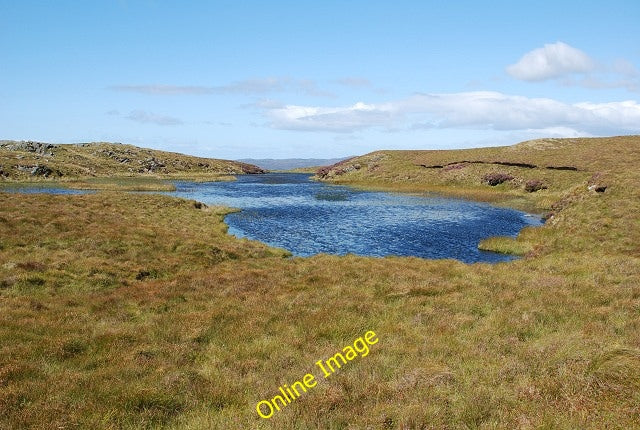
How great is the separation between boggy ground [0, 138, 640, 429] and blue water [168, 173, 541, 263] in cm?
1012

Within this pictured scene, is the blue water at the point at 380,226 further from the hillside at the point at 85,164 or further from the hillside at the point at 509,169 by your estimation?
the hillside at the point at 85,164

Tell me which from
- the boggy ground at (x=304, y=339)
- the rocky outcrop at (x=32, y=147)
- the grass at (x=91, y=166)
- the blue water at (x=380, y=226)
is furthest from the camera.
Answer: the rocky outcrop at (x=32, y=147)

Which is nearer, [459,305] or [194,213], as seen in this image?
[459,305]

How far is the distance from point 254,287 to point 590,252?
78.1 feet

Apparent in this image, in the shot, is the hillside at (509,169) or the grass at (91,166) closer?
the hillside at (509,169)

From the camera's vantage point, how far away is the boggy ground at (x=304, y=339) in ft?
25.0

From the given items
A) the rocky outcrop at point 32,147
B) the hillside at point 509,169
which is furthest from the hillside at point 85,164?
the hillside at point 509,169

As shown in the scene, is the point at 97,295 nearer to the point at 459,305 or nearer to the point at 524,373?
the point at 459,305

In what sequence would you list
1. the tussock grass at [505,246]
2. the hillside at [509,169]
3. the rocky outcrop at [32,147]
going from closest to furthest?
the tussock grass at [505,246] → the hillside at [509,169] → the rocky outcrop at [32,147]

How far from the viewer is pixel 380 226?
47.4m

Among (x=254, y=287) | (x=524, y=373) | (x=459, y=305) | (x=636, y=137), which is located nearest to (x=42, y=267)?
(x=254, y=287)

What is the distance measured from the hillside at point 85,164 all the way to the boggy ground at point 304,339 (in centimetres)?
10415

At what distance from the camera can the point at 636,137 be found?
11225 cm

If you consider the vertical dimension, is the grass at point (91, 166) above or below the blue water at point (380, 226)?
above
